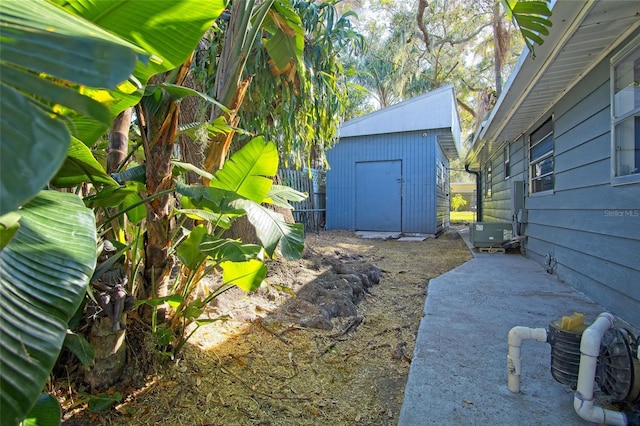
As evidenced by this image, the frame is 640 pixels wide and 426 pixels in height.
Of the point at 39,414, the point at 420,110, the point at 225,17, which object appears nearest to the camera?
the point at 39,414

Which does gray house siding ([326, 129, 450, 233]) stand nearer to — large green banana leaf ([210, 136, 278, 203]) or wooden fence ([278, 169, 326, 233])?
wooden fence ([278, 169, 326, 233])

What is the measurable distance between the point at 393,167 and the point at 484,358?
941cm

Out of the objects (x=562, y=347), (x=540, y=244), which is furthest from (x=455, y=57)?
(x=562, y=347)

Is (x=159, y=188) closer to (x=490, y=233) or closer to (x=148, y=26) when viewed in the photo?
(x=148, y=26)

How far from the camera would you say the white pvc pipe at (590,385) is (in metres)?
1.69

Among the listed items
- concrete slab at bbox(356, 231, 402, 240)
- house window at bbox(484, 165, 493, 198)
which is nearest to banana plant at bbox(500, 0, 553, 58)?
concrete slab at bbox(356, 231, 402, 240)

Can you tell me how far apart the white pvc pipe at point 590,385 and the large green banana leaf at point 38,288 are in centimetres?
212

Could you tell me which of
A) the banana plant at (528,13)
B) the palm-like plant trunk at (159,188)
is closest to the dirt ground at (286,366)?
the palm-like plant trunk at (159,188)

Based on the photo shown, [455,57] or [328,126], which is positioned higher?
[455,57]

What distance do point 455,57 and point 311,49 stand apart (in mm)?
16751

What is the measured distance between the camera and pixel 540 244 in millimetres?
5922

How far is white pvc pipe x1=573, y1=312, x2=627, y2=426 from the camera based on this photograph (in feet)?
5.53

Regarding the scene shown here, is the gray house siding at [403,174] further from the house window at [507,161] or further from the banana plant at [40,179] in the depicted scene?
the banana plant at [40,179]

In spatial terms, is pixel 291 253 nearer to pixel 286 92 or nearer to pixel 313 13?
pixel 286 92
